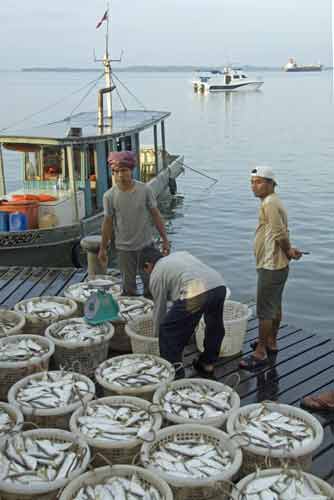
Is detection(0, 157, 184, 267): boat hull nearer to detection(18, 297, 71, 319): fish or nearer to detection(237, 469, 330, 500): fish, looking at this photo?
detection(18, 297, 71, 319): fish

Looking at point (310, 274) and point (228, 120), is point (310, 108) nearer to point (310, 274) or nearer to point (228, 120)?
point (228, 120)

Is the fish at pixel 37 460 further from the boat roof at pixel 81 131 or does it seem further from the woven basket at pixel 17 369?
the boat roof at pixel 81 131

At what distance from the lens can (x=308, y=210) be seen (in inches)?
715

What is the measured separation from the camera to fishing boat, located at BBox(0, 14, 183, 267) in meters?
10.5

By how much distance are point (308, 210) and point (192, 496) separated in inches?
619

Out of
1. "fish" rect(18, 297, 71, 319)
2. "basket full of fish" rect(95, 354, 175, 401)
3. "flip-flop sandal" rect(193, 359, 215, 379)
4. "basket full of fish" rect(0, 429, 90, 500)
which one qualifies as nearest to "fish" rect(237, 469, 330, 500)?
"basket full of fish" rect(0, 429, 90, 500)

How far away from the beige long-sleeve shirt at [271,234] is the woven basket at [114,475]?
228cm

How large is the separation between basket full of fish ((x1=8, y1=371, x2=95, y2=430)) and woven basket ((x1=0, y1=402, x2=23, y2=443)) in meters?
0.07

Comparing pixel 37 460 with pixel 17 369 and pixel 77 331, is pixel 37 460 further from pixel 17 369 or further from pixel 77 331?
pixel 77 331

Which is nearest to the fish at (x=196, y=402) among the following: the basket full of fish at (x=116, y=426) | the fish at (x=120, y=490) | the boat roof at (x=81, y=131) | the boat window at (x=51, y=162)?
the basket full of fish at (x=116, y=426)

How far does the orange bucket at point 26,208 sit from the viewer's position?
10.4 m

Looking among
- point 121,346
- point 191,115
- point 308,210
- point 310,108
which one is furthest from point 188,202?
point 310,108

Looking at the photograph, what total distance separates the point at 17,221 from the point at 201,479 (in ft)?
26.1

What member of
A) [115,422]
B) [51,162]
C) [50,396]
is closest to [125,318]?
[50,396]
